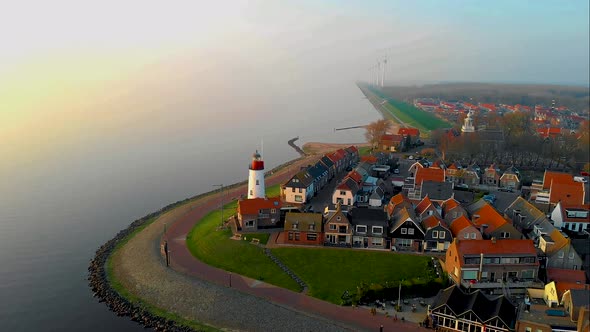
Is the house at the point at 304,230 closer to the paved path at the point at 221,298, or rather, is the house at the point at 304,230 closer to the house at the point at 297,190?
the paved path at the point at 221,298

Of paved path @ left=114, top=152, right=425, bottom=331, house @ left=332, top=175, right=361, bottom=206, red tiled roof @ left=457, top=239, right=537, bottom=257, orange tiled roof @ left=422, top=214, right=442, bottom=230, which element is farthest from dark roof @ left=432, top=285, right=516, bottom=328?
house @ left=332, top=175, right=361, bottom=206

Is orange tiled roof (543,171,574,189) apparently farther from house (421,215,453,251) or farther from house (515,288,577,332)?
house (515,288,577,332)

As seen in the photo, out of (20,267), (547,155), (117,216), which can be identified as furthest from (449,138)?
(20,267)

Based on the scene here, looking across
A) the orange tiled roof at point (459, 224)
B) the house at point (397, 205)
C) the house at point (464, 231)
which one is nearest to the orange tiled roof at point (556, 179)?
the orange tiled roof at point (459, 224)

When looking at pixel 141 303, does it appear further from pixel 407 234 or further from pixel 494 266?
pixel 494 266

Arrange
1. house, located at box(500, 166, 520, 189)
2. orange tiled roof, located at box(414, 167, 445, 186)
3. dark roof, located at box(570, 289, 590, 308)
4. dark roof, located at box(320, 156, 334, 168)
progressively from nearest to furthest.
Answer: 1. dark roof, located at box(570, 289, 590, 308)
2. orange tiled roof, located at box(414, 167, 445, 186)
3. house, located at box(500, 166, 520, 189)
4. dark roof, located at box(320, 156, 334, 168)
